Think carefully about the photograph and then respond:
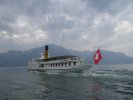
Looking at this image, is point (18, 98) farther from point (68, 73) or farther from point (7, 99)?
point (68, 73)

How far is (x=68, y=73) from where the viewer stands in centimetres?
7144

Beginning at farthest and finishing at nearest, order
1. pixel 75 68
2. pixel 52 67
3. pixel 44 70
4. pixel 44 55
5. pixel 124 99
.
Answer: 1. pixel 44 55
2. pixel 44 70
3. pixel 52 67
4. pixel 75 68
5. pixel 124 99

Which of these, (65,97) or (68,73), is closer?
(65,97)

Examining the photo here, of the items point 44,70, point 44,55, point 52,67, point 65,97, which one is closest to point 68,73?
point 52,67

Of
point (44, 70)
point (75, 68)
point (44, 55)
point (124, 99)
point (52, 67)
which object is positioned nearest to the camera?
point (124, 99)

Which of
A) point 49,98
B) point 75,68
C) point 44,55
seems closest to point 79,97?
point 49,98

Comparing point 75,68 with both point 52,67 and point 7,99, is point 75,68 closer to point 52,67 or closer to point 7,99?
point 52,67

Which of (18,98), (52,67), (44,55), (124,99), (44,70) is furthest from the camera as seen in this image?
(44,55)

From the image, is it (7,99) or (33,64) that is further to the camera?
(33,64)

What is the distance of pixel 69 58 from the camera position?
70562 millimetres

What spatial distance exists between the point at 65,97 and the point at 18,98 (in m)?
6.55

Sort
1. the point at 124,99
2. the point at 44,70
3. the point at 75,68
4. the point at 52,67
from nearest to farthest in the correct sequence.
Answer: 1. the point at 124,99
2. the point at 75,68
3. the point at 52,67
4. the point at 44,70

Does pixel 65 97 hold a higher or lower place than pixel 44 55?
lower

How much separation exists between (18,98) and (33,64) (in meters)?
65.8
